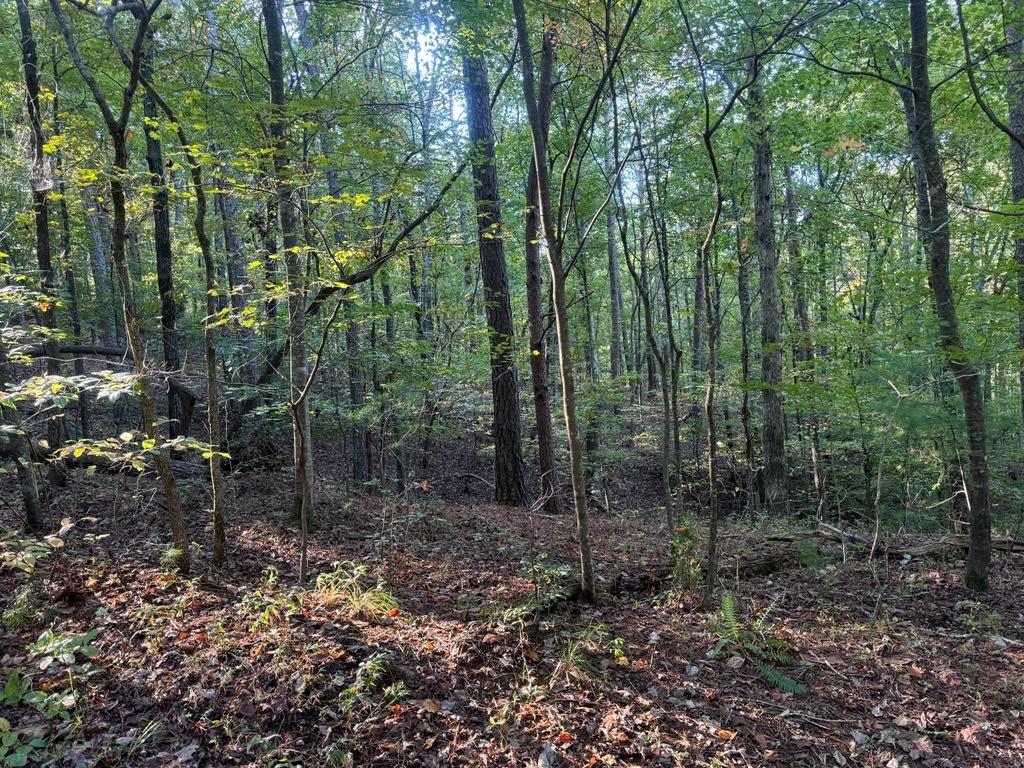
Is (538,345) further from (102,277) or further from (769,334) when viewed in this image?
(102,277)

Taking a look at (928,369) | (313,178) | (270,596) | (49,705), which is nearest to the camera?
(49,705)

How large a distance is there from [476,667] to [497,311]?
626 cm

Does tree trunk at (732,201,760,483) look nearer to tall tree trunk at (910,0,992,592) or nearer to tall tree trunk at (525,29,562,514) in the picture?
tall tree trunk at (525,29,562,514)

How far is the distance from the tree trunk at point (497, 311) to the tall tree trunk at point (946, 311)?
17.5 ft

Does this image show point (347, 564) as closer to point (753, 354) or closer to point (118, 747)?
point (118, 747)

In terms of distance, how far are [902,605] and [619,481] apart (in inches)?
436

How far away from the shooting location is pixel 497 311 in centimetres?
899

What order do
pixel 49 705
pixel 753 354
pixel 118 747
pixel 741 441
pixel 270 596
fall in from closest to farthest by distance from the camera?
pixel 118 747
pixel 49 705
pixel 270 596
pixel 741 441
pixel 753 354

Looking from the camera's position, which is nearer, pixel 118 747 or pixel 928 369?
pixel 118 747

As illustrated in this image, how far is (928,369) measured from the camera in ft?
24.3

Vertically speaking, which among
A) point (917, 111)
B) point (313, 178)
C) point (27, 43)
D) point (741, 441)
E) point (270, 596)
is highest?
point (27, 43)

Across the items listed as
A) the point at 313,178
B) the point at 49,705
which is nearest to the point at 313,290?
the point at 313,178

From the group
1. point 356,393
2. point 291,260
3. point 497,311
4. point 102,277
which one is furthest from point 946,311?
point 102,277

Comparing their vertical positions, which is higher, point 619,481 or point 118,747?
point 118,747
